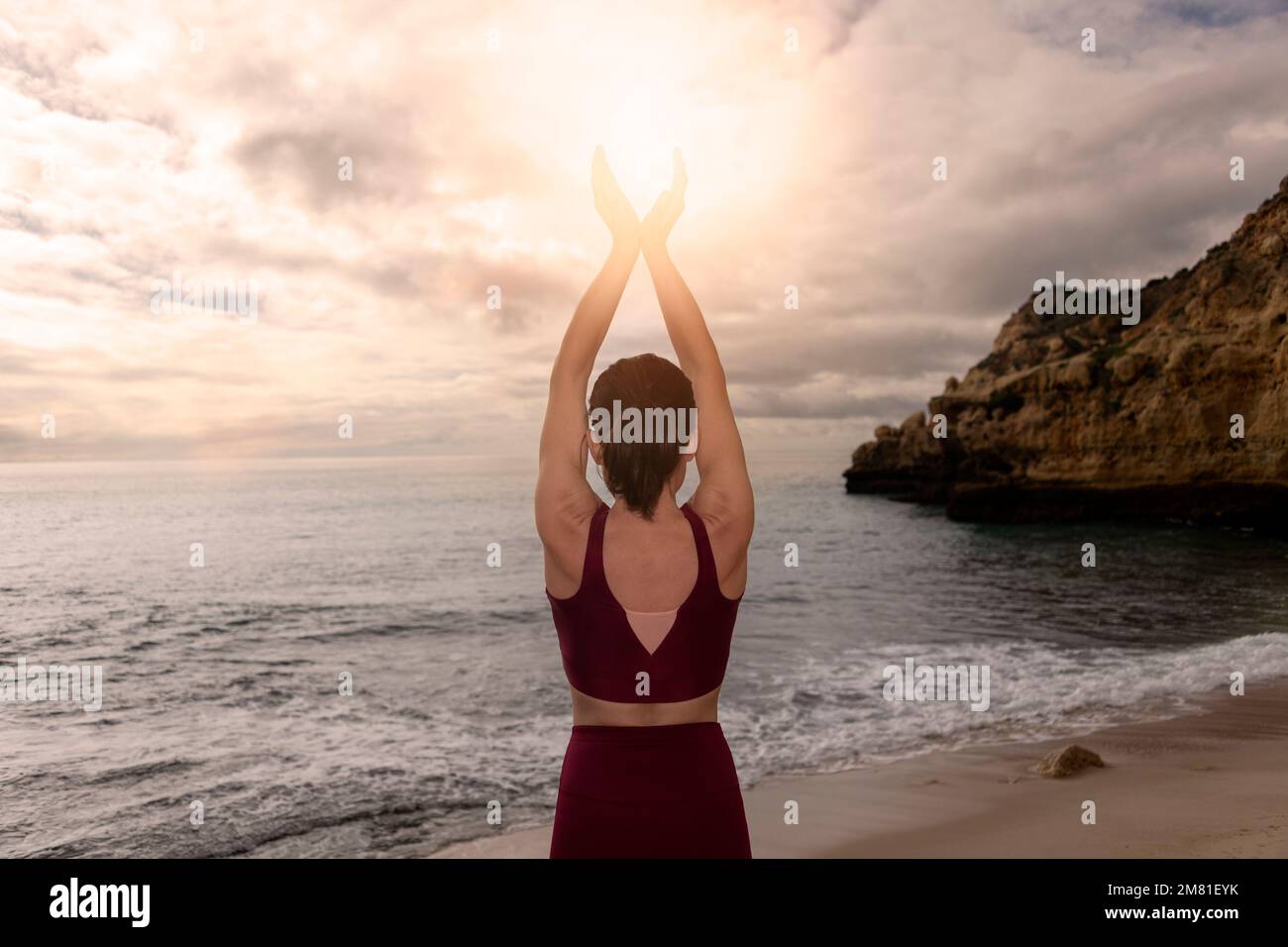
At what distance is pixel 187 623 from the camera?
18812 millimetres

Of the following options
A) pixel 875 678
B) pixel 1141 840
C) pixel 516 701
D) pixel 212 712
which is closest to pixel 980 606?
pixel 875 678

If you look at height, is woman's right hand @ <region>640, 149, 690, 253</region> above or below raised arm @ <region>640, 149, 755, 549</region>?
above

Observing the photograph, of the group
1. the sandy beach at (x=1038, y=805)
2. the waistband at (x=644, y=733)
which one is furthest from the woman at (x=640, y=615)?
the sandy beach at (x=1038, y=805)

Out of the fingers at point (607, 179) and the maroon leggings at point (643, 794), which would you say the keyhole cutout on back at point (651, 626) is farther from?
the fingers at point (607, 179)

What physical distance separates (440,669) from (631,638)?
13.5 metres

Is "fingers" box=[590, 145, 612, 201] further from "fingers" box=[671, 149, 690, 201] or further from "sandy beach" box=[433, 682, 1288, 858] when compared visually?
"sandy beach" box=[433, 682, 1288, 858]

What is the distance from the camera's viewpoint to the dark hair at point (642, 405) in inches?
76.3

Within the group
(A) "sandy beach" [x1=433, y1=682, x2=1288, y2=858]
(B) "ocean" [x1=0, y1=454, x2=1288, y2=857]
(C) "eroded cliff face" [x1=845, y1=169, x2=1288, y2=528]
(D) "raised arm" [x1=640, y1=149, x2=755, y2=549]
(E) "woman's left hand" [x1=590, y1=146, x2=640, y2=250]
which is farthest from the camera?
(C) "eroded cliff face" [x1=845, y1=169, x2=1288, y2=528]

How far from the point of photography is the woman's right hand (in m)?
2.30

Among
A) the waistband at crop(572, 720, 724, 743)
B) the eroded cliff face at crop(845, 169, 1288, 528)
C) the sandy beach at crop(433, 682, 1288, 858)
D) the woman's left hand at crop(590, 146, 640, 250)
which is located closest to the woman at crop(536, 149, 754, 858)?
the waistband at crop(572, 720, 724, 743)

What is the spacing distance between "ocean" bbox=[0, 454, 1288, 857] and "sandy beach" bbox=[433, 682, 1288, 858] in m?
0.58

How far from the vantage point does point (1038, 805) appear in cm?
747
